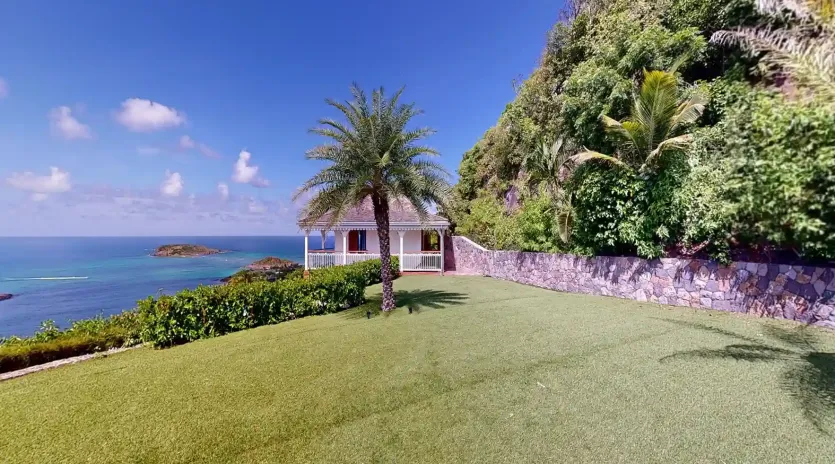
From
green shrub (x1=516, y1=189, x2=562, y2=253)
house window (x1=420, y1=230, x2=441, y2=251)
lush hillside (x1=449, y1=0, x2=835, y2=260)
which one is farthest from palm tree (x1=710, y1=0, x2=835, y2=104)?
house window (x1=420, y1=230, x2=441, y2=251)

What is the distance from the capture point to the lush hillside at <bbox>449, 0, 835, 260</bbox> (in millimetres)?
3219

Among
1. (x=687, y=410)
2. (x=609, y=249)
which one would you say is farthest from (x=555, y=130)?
(x=687, y=410)

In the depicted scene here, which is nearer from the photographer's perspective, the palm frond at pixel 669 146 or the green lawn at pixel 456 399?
the green lawn at pixel 456 399

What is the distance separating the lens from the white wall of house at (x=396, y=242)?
2247 cm

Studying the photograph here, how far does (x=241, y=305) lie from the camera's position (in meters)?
8.97

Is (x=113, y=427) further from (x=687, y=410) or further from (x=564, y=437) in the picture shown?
(x=687, y=410)

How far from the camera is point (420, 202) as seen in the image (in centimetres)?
1002

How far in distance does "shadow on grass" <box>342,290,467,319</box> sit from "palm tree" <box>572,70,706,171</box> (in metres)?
6.42

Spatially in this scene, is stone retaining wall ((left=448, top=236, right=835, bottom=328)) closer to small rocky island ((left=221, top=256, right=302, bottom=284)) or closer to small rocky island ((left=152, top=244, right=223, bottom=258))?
small rocky island ((left=221, top=256, right=302, bottom=284))

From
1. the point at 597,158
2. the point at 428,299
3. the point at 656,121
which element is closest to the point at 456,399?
the point at 428,299

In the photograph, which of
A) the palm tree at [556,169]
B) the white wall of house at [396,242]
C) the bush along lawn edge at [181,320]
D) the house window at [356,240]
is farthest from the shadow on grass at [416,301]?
the house window at [356,240]

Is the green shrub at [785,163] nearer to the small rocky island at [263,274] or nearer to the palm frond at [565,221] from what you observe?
the palm frond at [565,221]

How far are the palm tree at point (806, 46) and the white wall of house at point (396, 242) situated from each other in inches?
765

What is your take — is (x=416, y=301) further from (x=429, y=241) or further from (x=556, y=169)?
(x=429, y=241)
